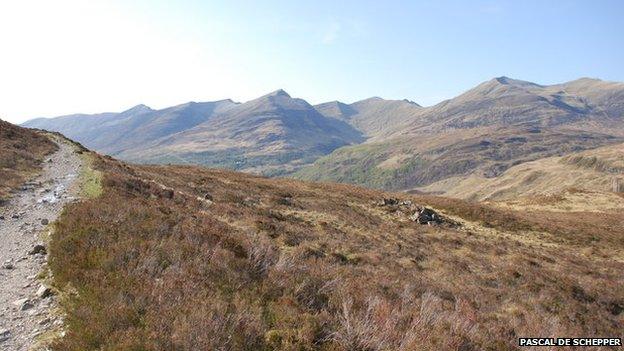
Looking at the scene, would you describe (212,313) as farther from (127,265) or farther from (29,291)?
(29,291)

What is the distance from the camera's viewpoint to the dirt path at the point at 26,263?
299 inches

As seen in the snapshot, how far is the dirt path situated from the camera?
24.9ft

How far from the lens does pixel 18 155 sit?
106 feet

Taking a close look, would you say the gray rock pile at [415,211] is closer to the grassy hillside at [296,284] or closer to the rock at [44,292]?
the grassy hillside at [296,284]

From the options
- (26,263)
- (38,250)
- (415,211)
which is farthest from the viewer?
(415,211)

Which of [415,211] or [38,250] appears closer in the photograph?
[38,250]

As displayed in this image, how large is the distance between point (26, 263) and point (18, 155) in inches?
1043

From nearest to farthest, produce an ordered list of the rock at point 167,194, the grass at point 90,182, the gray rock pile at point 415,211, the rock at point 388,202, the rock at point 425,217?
the grass at point 90,182 → the rock at point 167,194 → the rock at point 425,217 → the gray rock pile at point 415,211 → the rock at point 388,202

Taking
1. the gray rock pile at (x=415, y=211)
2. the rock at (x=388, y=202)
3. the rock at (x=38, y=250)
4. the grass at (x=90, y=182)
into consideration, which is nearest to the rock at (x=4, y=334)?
the rock at (x=38, y=250)

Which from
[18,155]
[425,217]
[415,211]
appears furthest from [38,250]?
[415,211]

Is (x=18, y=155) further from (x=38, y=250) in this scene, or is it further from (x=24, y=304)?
(x=24, y=304)

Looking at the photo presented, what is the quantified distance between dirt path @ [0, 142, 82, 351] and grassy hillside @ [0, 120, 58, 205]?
90cm

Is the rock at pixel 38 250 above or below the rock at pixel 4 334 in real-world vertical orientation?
above

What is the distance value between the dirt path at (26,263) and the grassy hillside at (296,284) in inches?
19.6
